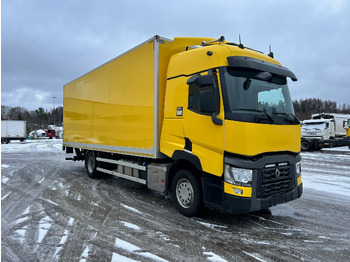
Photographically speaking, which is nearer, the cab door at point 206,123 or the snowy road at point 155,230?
the snowy road at point 155,230

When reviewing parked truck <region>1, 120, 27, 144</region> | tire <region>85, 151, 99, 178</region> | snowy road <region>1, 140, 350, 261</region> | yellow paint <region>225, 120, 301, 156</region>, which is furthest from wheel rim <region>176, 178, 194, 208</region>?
parked truck <region>1, 120, 27, 144</region>

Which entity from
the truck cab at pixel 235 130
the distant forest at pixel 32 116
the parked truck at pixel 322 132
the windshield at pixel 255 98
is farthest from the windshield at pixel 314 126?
the distant forest at pixel 32 116

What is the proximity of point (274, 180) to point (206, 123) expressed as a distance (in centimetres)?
154

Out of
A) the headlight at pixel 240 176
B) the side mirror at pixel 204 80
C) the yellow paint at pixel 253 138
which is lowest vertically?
the headlight at pixel 240 176

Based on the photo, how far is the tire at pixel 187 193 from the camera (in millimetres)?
4809

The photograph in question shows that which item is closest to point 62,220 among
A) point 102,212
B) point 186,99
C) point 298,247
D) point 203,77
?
point 102,212

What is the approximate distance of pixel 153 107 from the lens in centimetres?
568

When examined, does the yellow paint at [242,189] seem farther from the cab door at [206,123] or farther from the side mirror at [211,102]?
the side mirror at [211,102]

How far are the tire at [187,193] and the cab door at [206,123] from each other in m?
0.49

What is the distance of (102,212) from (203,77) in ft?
11.6

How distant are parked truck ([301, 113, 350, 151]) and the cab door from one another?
18.9 meters

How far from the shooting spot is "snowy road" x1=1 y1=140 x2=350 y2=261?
11.8ft

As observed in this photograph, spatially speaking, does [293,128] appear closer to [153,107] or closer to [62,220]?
[153,107]

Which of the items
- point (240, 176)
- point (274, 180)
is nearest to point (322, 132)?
point (274, 180)
